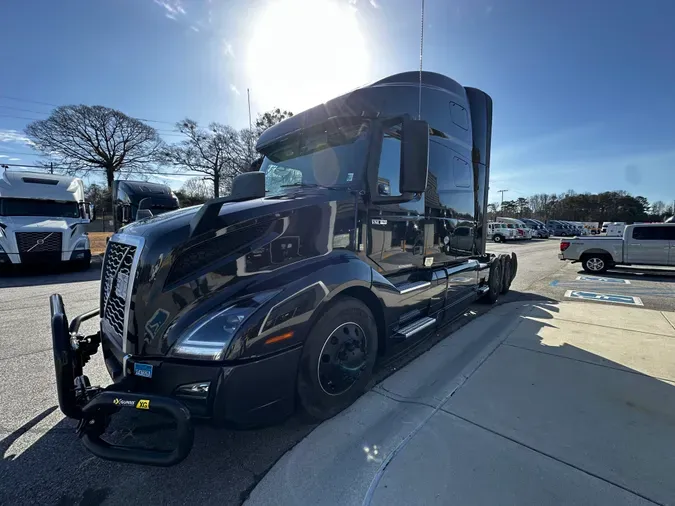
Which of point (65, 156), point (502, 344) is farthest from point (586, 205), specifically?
point (65, 156)

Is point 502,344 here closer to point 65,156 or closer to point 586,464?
point 586,464

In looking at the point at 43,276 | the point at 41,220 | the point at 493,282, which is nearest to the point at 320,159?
the point at 493,282

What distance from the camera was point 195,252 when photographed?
200 cm

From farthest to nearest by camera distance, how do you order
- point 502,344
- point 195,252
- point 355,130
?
point 502,344
point 355,130
point 195,252

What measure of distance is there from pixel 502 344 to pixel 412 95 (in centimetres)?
326

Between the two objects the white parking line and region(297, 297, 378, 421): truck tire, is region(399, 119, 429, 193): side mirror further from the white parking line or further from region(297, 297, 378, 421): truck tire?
the white parking line

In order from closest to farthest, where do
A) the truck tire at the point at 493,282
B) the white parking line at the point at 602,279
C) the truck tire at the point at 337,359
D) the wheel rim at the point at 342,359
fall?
the truck tire at the point at 337,359, the wheel rim at the point at 342,359, the truck tire at the point at 493,282, the white parking line at the point at 602,279

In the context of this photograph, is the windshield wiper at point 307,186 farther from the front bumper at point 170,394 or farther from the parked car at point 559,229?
the parked car at point 559,229

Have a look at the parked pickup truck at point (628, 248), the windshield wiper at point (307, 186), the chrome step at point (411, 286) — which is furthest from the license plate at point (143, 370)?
the parked pickup truck at point (628, 248)

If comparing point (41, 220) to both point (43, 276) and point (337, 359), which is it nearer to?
point (43, 276)

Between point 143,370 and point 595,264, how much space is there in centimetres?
1433

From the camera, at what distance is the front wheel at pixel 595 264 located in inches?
456

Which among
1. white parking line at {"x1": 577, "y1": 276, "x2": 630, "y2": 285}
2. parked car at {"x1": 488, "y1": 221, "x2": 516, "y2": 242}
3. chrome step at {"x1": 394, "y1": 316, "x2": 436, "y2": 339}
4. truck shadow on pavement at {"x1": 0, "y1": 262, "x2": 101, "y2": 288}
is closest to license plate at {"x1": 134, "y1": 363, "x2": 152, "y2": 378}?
chrome step at {"x1": 394, "y1": 316, "x2": 436, "y2": 339}

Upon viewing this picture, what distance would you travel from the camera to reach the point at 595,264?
11742mm
